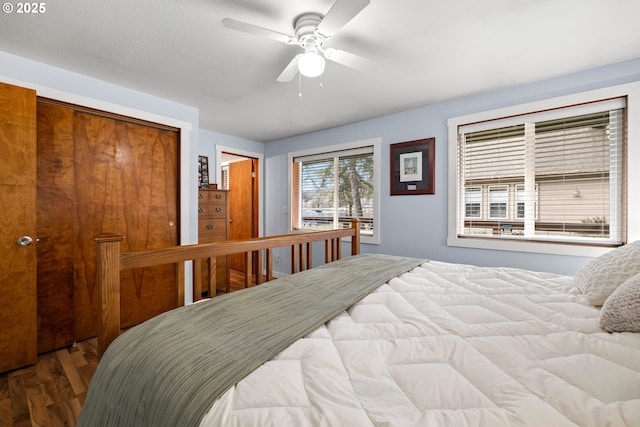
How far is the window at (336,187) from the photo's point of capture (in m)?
3.51

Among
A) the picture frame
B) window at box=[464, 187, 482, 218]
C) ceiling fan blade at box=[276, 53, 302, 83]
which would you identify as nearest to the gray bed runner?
ceiling fan blade at box=[276, 53, 302, 83]

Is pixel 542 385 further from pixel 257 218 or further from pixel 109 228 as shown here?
pixel 257 218

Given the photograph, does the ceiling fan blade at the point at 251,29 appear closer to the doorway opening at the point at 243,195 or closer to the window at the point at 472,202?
the window at the point at 472,202

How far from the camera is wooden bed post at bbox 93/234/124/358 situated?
42.1 inches

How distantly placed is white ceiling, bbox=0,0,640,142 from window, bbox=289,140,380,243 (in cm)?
Result: 96

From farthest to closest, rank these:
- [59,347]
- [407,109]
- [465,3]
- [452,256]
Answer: [407,109], [452,256], [59,347], [465,3]

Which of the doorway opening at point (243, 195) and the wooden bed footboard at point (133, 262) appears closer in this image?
the wooden bed footboard at point (133, 262)

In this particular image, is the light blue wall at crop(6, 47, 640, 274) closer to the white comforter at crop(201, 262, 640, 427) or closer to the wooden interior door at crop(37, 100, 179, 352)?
the wooden interior door at crop(37, 100, 179, 352)

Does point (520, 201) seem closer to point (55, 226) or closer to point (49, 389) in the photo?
point (49, 389)

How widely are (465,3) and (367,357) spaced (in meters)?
1.82

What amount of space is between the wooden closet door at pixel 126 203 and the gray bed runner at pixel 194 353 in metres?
1.93

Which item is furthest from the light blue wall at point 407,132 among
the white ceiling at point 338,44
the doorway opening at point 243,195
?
the doorway opening at point 243,195

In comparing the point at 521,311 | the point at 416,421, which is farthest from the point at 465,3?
the point at 416,421

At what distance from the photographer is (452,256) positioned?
2.85 metres
